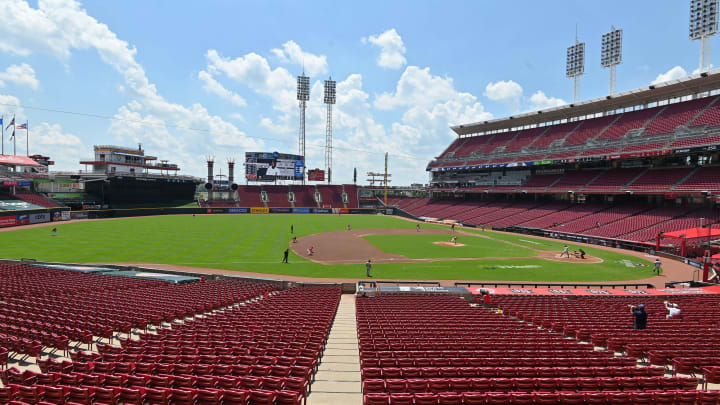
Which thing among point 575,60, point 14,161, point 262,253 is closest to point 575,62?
point 575,60

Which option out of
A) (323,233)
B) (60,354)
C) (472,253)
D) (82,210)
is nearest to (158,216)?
(82,210)

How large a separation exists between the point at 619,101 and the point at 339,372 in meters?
75.4

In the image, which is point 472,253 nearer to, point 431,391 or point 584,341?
point 584,341

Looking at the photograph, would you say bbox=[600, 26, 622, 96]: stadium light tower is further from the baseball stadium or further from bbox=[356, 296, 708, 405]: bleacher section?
bbox=[356, 296, 708, 405]: bleacher section

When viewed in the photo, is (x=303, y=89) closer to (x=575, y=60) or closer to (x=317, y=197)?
(x=317, y=197)

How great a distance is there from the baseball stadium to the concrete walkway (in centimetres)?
8

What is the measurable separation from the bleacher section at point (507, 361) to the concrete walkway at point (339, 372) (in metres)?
0.49

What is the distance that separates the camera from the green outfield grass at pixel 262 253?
30.7 meters

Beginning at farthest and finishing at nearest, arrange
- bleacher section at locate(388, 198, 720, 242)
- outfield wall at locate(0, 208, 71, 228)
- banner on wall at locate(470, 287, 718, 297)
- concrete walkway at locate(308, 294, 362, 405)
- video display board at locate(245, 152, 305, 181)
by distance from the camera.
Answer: video display board at locate(245, 152, 305, 181) → outfield wall at locate(0, 208, 71, 228) → bleacher section at locate(388, 198, 720, 242) → banner on wall at locate(470, 287, 718, 297) → concrete walkway at locate(308, 294, 362, 405)

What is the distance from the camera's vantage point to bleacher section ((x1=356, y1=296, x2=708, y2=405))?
6.56 meters

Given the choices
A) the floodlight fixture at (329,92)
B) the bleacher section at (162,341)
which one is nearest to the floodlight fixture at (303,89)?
the floodlight fixture at (329,92)

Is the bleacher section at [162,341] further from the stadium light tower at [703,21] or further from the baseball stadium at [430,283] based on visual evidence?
the stadium light tower at [703,21]

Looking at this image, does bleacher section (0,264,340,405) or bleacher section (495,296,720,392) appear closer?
bleacher section (0,264,340,405)

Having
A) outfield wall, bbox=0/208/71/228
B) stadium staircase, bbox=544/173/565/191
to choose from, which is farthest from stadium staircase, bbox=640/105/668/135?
outfield wall, bbox=0/208/71/228
